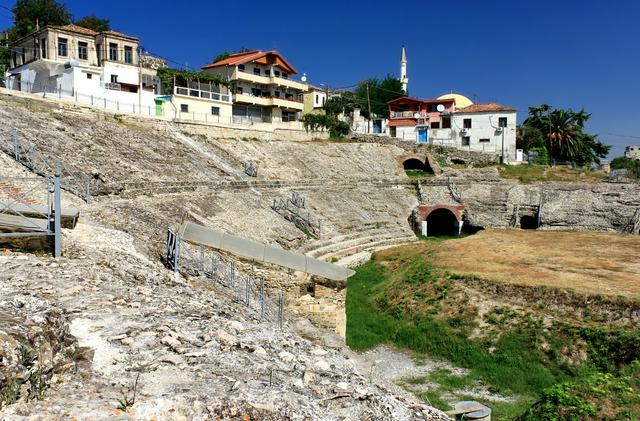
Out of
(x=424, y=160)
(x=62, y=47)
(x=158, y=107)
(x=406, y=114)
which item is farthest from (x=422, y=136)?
(x=62, y=47)

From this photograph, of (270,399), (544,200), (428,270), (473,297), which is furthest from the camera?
(544,200)

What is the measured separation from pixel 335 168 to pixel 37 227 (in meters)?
33.2

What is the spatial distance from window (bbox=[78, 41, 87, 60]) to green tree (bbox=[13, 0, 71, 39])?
933 inches

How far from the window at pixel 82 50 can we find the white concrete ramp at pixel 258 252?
32.4 meters

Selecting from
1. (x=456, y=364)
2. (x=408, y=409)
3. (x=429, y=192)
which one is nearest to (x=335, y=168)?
(x=429, y=192)

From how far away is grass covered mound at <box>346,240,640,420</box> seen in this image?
641 inches

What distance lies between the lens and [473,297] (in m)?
21.2

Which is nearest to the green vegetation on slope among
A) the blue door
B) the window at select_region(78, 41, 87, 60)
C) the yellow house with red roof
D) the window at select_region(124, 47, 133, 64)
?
the blue door

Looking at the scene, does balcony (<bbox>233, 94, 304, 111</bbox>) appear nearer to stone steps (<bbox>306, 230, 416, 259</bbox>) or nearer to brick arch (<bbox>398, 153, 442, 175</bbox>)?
brick arch (<bbox>398, 153, 442, 175</bbox>)

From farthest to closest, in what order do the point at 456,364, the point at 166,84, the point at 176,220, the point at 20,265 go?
the point at 166,84
the point at 176,220
the point at 456,364
the point at 20,265

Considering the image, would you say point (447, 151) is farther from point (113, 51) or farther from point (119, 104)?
point (113, 51)

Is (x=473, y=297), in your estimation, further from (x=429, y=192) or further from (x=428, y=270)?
(x=429, y=192)

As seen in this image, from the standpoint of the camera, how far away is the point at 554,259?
2677cm

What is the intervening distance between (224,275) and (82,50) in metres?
34.7
